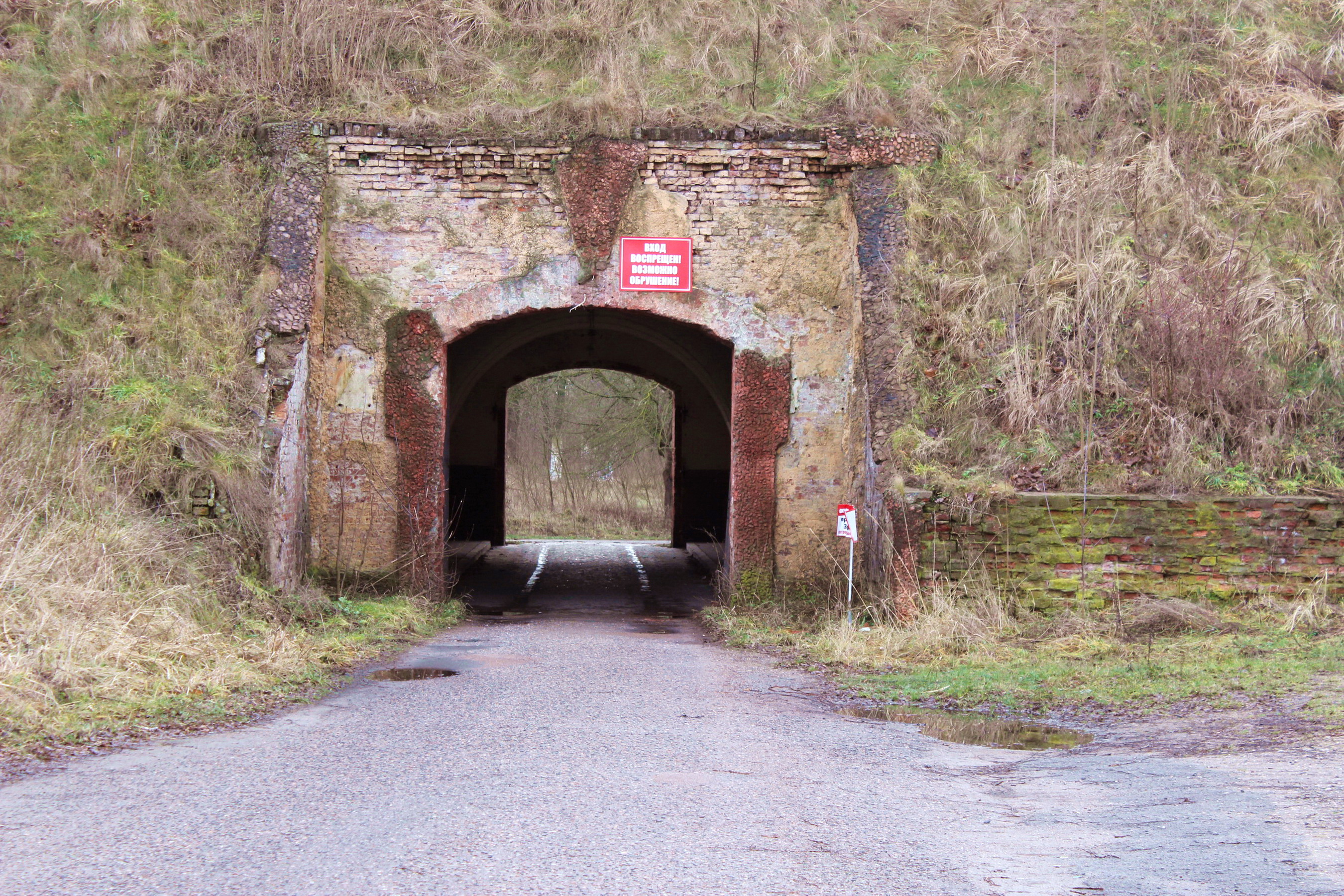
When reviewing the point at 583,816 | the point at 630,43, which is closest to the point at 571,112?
the point at 630,43

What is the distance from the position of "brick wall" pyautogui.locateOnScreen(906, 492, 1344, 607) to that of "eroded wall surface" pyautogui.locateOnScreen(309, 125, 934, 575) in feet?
7.72

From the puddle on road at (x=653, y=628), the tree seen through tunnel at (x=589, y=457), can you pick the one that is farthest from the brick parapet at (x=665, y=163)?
the tree seen through tunnel at (x=589, y=457)

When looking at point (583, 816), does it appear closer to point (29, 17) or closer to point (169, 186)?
point (169, 186)

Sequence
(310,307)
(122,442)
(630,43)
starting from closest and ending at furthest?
(122,442), (310,307), (630,43)

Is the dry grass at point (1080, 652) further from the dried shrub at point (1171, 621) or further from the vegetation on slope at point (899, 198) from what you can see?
the vegetation on slope at point (899, 198)

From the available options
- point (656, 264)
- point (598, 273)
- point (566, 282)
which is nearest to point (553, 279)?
point (566, 282)

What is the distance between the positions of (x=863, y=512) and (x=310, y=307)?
5.87 meters

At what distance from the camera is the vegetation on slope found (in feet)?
32.5

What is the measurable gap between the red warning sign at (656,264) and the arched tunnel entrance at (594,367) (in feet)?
7.60

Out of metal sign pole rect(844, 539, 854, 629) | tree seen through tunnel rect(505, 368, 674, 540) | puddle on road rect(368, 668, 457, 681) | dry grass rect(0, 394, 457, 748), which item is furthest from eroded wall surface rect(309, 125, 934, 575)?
tree seen through tunnel rect(505, 368, 674, 540)

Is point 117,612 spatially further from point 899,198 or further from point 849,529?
point 899,198

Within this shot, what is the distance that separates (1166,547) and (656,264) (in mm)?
5662

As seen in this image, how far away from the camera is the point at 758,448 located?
39.8ft

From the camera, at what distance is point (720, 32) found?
14.1 m
